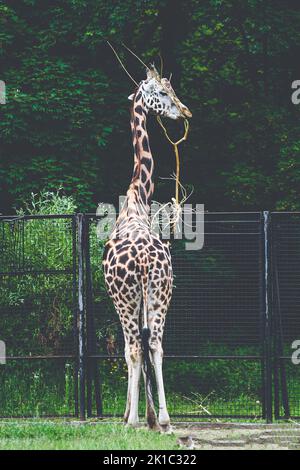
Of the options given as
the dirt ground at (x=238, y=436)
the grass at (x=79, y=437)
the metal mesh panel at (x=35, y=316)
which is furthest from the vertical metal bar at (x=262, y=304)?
the metal mesh panel at (x=35, y=316)

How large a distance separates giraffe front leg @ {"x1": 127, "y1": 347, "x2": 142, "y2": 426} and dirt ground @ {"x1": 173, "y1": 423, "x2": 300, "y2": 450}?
43cm

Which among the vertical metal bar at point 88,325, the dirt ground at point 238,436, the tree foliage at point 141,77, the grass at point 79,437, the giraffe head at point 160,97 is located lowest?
the dirt ground at point 238,436

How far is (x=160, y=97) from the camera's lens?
11109mm

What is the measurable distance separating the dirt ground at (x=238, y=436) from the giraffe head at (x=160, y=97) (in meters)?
3.09

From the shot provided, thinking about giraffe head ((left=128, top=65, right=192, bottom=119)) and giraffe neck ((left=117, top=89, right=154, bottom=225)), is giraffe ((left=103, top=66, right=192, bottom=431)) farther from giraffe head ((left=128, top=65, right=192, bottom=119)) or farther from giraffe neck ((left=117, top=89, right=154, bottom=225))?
giraffe head ((left=128, top=65, right=192, bottom=119))

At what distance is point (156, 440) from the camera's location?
9195 millimetres

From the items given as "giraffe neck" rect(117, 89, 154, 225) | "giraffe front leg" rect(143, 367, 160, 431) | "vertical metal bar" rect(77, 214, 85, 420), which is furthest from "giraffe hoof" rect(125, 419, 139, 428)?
"giraffe neck" rect(117, 89, 154, 225)

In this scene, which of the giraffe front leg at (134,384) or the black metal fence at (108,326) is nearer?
the giraffe front leg at (134,384)

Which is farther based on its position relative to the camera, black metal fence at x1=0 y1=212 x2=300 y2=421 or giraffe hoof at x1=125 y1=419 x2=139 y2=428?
black metal fence at x1=0 y1=212 x2=300 y2=421

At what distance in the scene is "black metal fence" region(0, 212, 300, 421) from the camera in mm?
11367

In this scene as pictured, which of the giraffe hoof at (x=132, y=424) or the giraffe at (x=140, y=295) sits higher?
the giraffe at (x=140, y=295)

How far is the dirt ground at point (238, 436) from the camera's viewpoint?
945 centimetres

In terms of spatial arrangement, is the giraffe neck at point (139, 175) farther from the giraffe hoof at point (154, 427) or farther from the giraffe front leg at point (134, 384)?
the giraffe hoof at point (154, 427)
